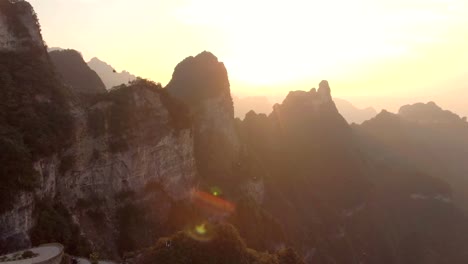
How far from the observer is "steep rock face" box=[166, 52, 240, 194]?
252ft

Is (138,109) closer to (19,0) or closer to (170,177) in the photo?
(170,177)

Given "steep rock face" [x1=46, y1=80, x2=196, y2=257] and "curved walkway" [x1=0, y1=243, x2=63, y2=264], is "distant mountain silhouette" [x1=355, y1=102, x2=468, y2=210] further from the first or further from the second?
"curved walkway" [x1=0, y1=243, x2=63, y2=264]

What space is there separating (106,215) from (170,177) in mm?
11069

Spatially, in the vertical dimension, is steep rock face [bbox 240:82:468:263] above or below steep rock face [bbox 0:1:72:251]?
below

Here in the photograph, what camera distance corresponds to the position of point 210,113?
80.1 metres

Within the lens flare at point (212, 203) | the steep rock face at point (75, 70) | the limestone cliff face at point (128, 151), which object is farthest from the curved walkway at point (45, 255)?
the steep rock face at point (75, 70)

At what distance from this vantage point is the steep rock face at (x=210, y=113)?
252 ft

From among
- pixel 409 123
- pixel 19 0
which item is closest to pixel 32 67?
pixel 19 0

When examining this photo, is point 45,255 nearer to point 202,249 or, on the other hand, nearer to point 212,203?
point 202,249

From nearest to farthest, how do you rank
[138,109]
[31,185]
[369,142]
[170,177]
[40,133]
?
[31,185]
[40,133]
[138,109]
[170,177]
[369,142]

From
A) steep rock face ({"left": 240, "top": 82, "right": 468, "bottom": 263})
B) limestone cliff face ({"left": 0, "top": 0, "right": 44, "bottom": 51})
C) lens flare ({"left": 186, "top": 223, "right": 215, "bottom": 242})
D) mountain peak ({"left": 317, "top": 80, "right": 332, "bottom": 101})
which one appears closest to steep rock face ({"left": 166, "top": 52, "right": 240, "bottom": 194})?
steep rock face ({"left": 240, "top": 82, "right": 468, "bottom": 263})

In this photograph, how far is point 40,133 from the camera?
41.8 m

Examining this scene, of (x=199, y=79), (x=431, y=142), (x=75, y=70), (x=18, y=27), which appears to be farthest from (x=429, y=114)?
(x=18, y=27)

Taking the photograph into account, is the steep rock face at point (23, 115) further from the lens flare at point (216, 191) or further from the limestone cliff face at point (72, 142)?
the lens flare at point (216, 191)
